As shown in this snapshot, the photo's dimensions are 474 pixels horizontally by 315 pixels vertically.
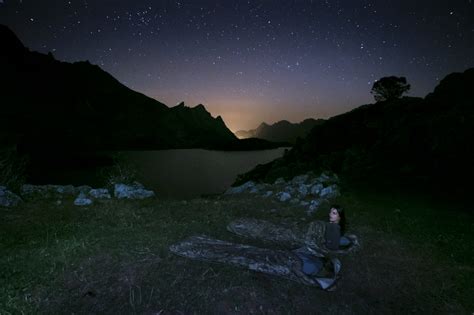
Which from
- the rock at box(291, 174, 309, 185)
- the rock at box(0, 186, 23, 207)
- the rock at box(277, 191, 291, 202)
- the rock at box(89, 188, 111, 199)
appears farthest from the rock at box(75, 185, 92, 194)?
the rock at box(291, 174, 309, 185)

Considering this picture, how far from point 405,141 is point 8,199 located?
29.5 metres

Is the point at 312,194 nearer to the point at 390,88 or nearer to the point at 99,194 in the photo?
the point at 99,194

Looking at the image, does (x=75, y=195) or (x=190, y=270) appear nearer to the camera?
(x=190, y=270)

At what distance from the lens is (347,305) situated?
7.35 meters

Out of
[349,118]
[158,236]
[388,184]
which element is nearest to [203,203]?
[158,236]

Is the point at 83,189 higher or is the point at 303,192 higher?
the point at 303,192

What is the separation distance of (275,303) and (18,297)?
6.93m

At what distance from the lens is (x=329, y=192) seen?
18.8m

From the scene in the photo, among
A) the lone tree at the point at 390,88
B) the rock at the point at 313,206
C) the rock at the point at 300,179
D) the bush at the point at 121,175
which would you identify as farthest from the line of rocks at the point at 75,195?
the lone tree at the point at 390,88

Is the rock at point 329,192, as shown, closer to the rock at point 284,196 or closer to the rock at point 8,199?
the rock at point 284,196

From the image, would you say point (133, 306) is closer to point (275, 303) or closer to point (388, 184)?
point (275, 303)

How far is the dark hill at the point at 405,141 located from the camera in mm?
18500

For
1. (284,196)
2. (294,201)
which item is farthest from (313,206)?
(284,196)

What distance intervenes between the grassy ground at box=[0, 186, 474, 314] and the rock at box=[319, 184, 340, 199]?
425 centimetres
